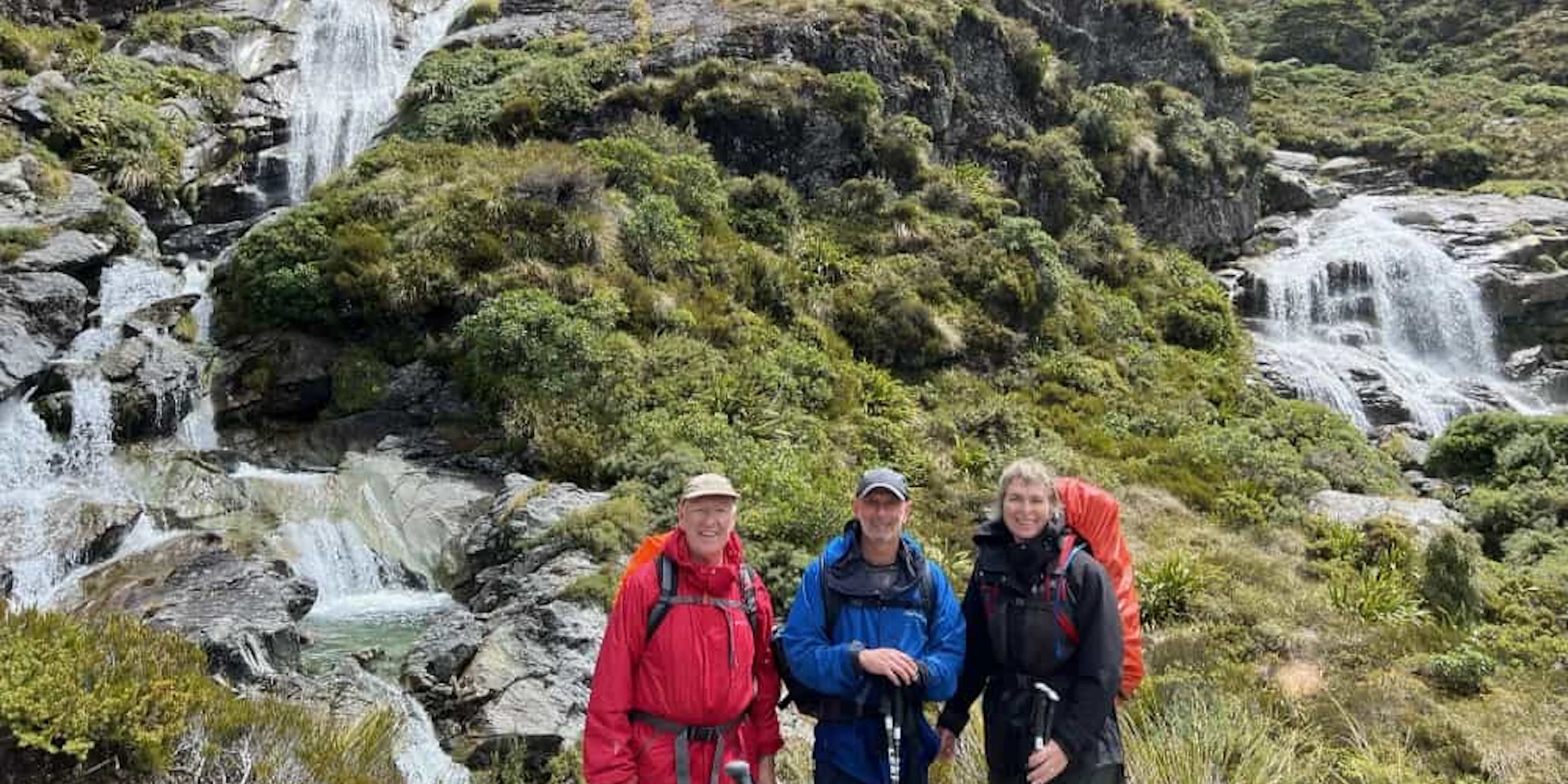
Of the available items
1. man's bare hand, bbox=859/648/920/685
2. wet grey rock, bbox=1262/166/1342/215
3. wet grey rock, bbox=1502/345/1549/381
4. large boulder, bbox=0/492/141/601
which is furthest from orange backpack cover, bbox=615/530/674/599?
wet grey rock, bbox=1262/166/1342/215

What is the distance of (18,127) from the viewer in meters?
16.2


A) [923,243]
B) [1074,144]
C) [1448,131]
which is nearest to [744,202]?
[923,243]

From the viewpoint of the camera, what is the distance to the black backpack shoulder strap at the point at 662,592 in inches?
134

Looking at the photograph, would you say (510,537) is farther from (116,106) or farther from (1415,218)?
(1415,218)

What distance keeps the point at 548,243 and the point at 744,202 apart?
5.14 metres

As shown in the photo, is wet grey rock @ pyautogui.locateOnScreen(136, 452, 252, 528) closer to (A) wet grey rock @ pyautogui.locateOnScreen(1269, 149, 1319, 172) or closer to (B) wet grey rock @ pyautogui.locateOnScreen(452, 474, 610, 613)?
(B) wet grey rock @ pyautogui.locateOnScreen(452, 474, 610, 613)

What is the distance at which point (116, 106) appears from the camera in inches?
708

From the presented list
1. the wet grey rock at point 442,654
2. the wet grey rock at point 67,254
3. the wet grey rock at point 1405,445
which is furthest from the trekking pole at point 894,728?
the wet grey rock at point 1405,445

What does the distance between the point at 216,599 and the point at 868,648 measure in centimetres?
669

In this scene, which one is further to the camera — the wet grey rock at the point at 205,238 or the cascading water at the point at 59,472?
the wet grey rock at the point at 205,238

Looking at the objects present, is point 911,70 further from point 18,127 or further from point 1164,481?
point 18,127

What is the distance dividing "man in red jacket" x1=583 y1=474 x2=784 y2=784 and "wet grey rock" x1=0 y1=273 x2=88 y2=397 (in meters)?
11.9

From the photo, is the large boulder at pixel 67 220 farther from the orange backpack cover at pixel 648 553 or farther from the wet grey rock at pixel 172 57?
the orange backpack cover at pixel 648 553

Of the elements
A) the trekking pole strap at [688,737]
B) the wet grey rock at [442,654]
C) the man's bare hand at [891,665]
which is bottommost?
the wet grey rock at [442,654]
